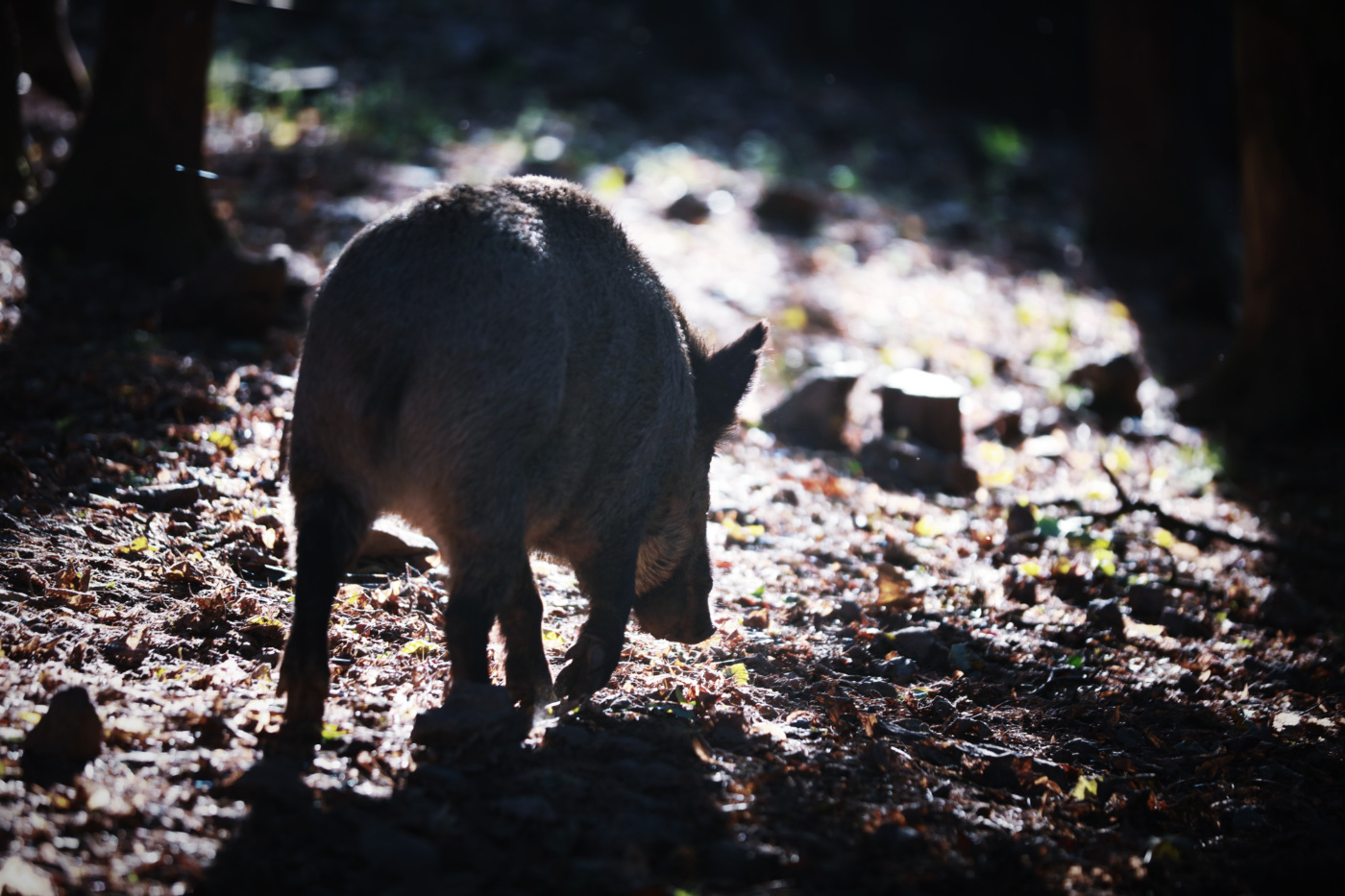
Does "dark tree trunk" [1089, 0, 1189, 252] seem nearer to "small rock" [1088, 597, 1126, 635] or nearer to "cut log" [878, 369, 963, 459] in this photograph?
"cut log" [878, 369, 963, 459]

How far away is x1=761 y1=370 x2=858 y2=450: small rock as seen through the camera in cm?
775

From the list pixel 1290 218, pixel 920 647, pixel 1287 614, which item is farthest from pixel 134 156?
pixel 1290 218

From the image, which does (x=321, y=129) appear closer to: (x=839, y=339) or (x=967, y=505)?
(x=839, y=339)

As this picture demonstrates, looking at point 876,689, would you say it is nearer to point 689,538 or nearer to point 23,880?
point 689,538

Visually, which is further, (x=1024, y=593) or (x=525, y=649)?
(x=1024, y=593)

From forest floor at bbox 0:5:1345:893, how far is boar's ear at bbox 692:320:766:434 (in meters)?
0.72

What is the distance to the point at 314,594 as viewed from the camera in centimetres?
332

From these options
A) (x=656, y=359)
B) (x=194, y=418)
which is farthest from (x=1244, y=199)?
(x=194, y=418)

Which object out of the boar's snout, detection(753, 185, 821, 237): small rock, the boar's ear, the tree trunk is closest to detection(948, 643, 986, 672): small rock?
the boar's snout

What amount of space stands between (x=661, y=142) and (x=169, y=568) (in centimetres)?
1204

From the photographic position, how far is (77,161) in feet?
25.2

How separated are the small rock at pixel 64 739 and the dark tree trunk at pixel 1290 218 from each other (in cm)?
926

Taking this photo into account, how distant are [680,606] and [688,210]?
8287 mm

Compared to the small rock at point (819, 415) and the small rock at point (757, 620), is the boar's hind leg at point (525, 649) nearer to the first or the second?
the small rock at point (757, 620)
